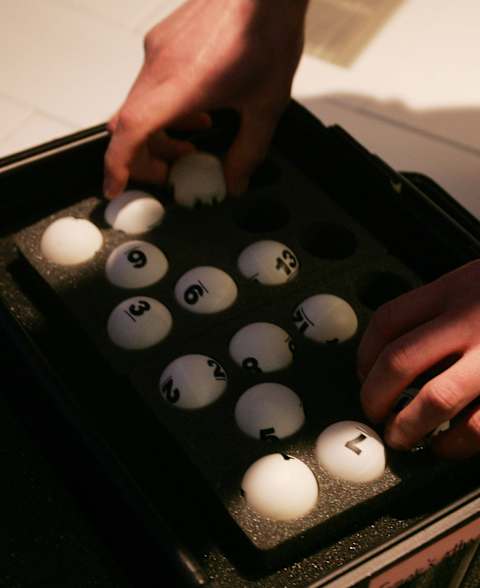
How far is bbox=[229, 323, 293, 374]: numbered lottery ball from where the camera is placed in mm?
764

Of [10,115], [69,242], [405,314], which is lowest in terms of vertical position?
[10,115]

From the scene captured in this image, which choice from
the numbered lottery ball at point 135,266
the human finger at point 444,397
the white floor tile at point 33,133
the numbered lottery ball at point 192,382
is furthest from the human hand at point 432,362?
the white floor tile at point 33,133

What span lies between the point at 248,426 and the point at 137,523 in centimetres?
14

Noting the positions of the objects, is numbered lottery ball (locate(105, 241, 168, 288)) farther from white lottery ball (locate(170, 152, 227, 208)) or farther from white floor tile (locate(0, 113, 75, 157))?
white floor tile (locate(0, 113, 75, 157))

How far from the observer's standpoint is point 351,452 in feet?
2.25

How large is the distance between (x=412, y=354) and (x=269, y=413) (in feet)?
0.44

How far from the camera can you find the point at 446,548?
0.60 metres

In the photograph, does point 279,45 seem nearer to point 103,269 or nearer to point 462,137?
point 103,269

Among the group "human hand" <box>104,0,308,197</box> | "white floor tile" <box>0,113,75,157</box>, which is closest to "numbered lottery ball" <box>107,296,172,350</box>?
"human hand" <box>104,0,308,197</box>

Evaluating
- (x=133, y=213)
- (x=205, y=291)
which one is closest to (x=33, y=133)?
(x=133, y=213)

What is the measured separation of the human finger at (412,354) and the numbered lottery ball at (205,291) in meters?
0.19

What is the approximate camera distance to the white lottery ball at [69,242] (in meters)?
0.85

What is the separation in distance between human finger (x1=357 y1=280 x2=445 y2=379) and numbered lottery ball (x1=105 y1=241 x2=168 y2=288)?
0.24 metres

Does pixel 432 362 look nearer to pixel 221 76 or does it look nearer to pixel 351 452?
pixel 351 452
